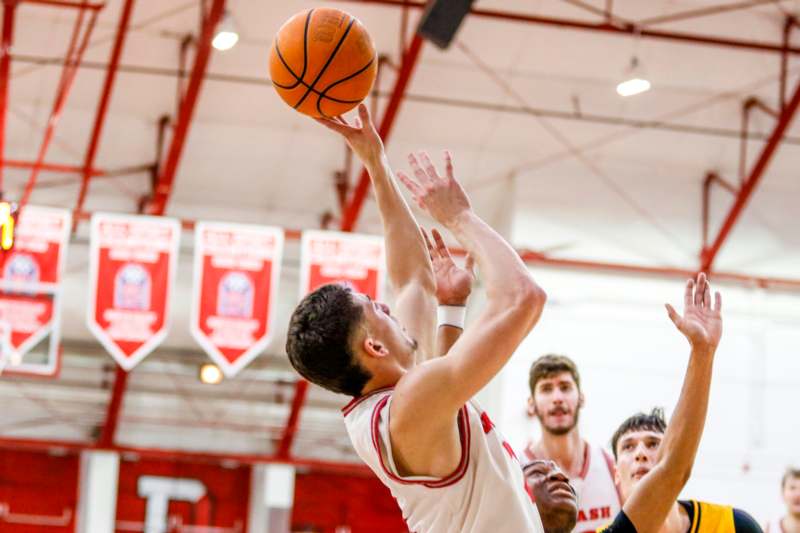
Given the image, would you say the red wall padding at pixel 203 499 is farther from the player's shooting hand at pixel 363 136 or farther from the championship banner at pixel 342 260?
the player's shooting hand at pixel 363 136

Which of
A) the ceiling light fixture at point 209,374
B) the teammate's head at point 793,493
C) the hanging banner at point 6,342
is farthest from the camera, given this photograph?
the ceiling light fixture at point 209,374

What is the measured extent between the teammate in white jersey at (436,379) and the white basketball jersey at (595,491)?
10.3ft

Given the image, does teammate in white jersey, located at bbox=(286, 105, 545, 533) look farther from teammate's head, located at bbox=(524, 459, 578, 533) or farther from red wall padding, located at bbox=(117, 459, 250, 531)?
red wall padding, located at bbox=(117, 459, 250, 531)

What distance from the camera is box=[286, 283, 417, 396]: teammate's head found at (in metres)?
3.98

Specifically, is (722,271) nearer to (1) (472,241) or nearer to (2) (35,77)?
(2) (35,77)

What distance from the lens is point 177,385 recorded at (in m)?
22.0

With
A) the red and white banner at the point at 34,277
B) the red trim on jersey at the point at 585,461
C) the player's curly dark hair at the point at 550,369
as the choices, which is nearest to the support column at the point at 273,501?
the red and white banner at the point at 34,277

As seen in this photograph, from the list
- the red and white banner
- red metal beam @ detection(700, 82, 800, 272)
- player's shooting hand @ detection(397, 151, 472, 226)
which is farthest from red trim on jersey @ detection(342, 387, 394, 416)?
red metal beam @ detection(700, 82, 800, 272)

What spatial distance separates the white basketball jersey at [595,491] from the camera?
705 centimetres

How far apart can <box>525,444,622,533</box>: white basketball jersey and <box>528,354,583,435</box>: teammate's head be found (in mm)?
217

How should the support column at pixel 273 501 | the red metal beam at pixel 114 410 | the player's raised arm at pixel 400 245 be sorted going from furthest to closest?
the support column at pixel 273 501 → the red metal beam at pixel 114 410 → the player's raised arm at pixel 400 245

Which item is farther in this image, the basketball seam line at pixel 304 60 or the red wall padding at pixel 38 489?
the red wall padding at pixel 38 489

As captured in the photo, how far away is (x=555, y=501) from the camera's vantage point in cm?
429

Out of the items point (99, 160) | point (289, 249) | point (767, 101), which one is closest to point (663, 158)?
point (767, 101)
